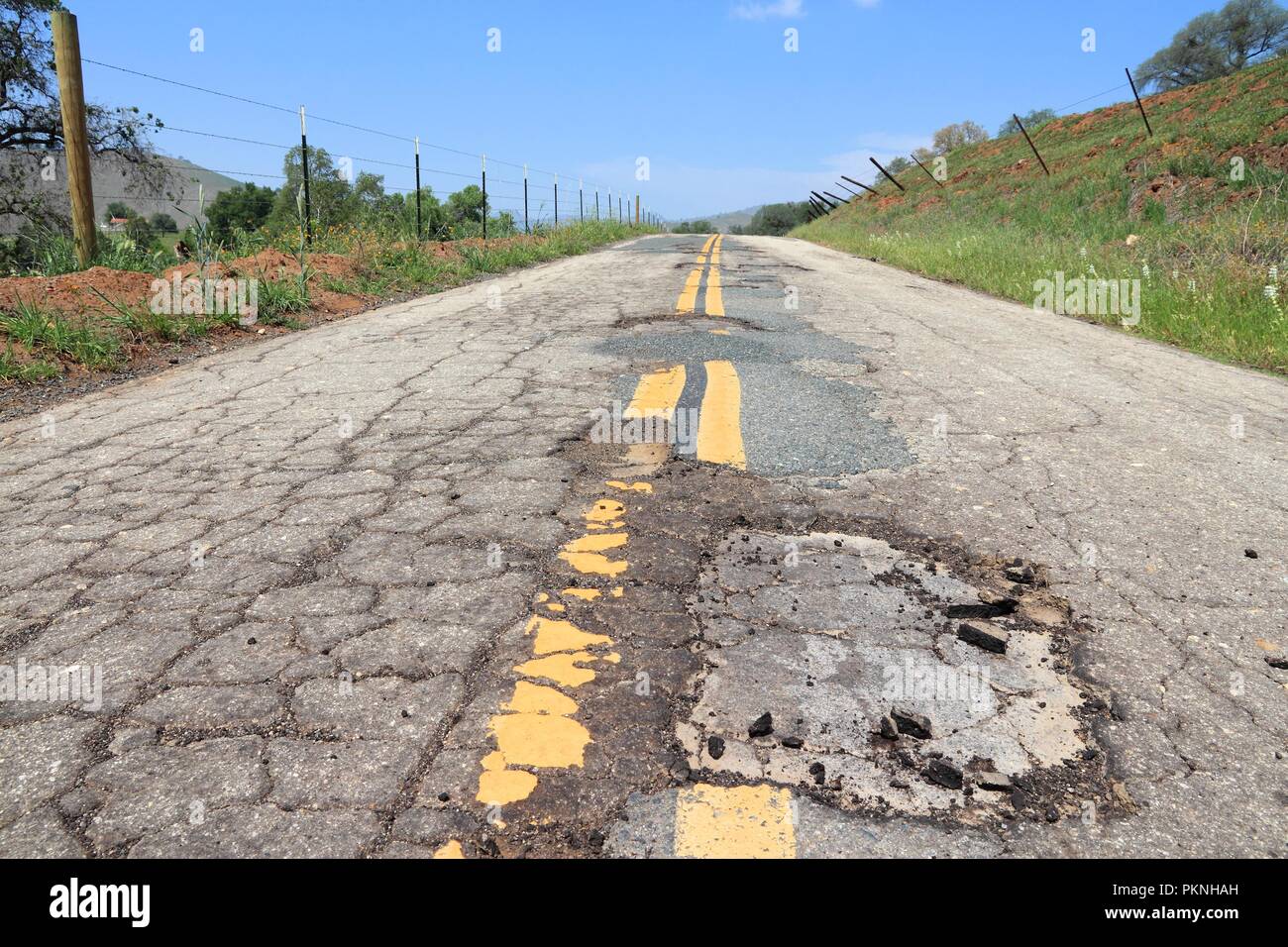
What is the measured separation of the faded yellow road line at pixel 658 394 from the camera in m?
3.64

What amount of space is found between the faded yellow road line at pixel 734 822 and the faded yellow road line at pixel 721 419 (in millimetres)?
1705

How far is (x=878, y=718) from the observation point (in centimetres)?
158

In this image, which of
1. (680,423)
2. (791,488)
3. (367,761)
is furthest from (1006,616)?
(680,423)

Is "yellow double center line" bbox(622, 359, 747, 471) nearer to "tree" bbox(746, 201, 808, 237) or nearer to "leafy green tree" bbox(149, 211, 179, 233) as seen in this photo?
"leafy green tree" bbox(149, 211, 179, 233)

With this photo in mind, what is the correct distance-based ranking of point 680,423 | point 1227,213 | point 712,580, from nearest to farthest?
1. point 712,580
2. point 680,423
3. point 1227,213

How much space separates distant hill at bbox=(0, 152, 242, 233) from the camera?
13.2 meters

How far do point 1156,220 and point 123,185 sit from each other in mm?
19291

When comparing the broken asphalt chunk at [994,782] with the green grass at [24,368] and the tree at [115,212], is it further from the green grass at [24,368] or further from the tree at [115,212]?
the tree at [115,212]

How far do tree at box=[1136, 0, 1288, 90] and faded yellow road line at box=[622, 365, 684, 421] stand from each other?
47677 mm

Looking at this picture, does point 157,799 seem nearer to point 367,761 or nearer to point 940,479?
point 367,761

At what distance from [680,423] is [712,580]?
1.44 m

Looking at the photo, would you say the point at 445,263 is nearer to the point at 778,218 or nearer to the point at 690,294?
the point at 690,294

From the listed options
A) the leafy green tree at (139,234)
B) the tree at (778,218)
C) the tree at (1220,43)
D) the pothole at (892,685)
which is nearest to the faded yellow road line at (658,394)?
the pothole at (892,685)
